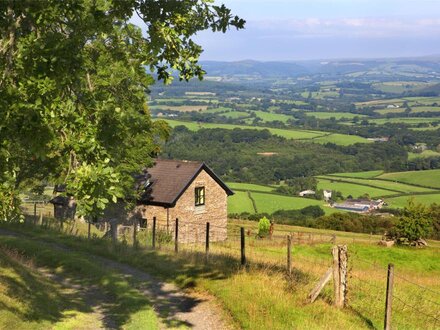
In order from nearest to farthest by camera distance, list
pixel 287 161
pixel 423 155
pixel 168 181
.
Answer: pixel 168 181, pixel 287 161, pixel 423 155

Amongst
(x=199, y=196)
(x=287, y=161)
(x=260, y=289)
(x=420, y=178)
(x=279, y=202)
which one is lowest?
(x=279, y=202)

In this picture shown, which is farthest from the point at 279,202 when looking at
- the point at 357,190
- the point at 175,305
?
the point at 175,305

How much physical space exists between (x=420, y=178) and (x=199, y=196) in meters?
102

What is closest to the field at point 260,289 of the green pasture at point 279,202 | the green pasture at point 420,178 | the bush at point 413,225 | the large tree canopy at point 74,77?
the large tree canopy at point 74,77

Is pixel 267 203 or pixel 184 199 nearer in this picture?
pixel 184 199

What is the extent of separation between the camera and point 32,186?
1444 inches

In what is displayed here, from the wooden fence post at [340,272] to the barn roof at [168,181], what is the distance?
2963 centimetres

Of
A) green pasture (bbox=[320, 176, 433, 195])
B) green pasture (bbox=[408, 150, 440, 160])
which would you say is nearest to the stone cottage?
green pasture (bbox=[320, 176, 433, 195])

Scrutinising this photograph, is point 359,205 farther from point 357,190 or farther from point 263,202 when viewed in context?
point 357,190

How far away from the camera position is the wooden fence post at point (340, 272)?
535 inches

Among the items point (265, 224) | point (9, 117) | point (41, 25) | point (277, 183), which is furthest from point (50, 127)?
point (277, 183)

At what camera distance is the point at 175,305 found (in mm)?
14938

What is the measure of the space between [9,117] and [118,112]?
5.65 ft

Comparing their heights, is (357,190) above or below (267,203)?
below
